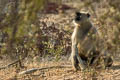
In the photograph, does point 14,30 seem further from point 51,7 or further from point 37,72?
point 51,7

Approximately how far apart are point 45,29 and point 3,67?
1271 mm

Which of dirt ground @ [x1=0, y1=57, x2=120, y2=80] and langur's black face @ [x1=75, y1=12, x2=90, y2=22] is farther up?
langur's black face @ [x1=75, y1=12, x2=90, y2=22]

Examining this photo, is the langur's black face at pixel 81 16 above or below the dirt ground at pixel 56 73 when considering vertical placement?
above

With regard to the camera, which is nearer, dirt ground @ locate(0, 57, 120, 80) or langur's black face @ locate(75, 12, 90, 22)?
dirt ground @ locate(0, 57, 120, 80)

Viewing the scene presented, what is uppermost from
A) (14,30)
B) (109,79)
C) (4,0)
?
(4,0)

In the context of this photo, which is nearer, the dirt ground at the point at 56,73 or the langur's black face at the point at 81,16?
the dirt ground at the point at 56,73

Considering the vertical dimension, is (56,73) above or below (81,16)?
below

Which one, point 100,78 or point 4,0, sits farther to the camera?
point 100,78

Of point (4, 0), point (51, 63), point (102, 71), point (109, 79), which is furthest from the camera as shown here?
point (51, 63)

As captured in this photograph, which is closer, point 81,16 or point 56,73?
point 56,73

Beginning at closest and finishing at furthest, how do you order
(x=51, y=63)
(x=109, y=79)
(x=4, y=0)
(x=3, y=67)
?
(x=4, y=0)
(x=109, y=79)
(x=3, y=67)
(x=51, y=63)

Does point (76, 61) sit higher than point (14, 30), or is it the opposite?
point (14, 30)

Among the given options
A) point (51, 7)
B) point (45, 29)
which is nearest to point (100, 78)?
point (45, 29)

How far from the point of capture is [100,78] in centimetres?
489
